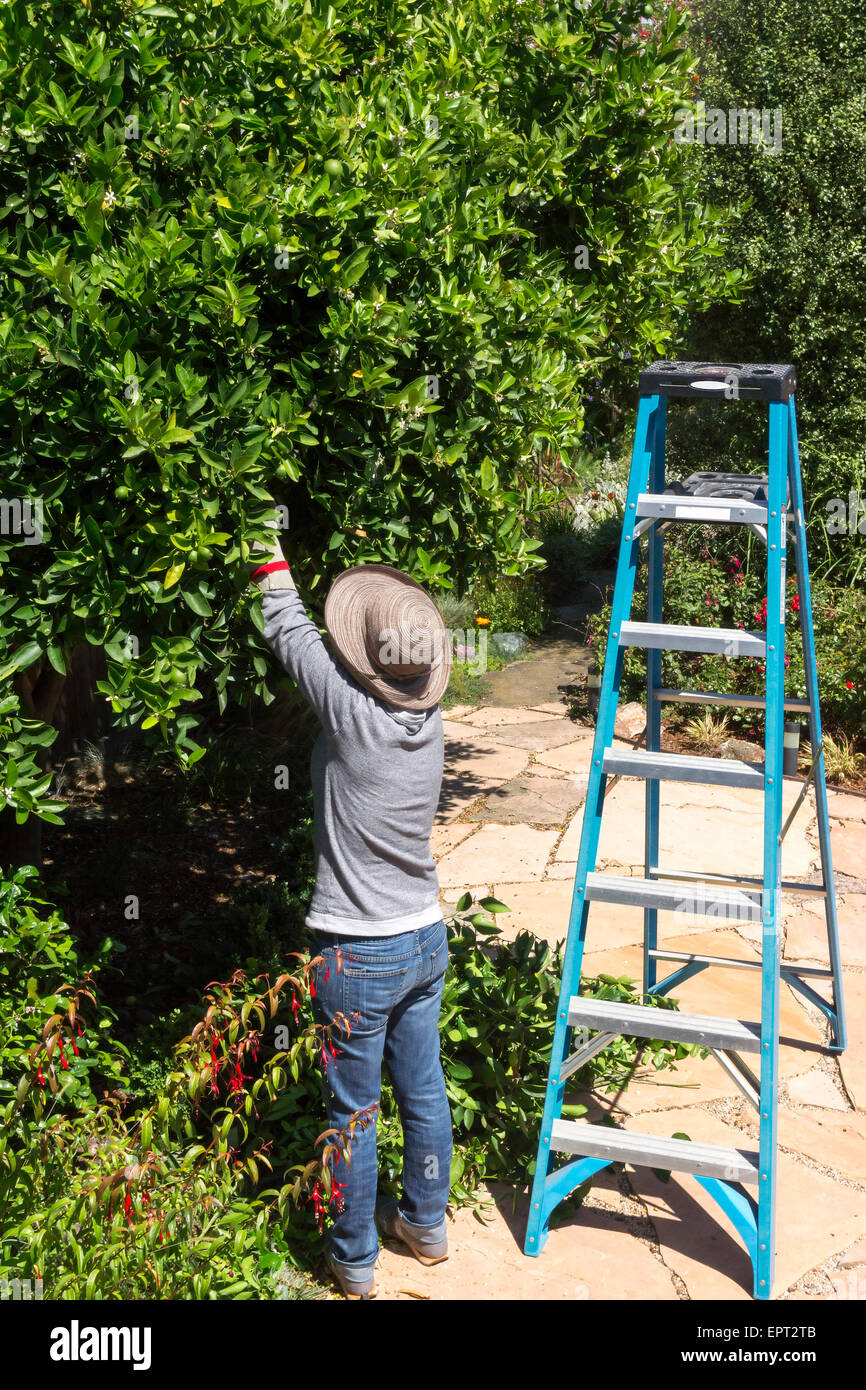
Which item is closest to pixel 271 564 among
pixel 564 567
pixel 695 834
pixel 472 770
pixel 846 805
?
pixel 695 834

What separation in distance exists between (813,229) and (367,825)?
7.31 metres

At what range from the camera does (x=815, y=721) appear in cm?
464

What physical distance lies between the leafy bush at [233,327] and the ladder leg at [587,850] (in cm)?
45

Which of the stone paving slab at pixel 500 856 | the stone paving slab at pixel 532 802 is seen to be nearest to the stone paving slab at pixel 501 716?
the stone paving slab at pixel 532 802

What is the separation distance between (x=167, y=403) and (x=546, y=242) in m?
3.31

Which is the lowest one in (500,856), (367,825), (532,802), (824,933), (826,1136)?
(826,1136)

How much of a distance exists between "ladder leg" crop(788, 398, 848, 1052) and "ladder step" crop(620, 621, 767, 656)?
0.67 metres

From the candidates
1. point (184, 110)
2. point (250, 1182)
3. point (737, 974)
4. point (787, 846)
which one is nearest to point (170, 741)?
point (250, 1182)

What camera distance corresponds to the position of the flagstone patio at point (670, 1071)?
367 cm

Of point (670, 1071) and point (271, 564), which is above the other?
point (271, 564)

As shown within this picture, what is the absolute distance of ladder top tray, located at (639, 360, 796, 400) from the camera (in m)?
3.62

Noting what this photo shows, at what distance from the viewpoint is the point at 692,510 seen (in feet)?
12.0

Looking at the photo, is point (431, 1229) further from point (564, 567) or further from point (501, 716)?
point (564, 567)

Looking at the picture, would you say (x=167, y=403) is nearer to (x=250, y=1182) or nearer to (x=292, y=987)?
(x=292, y=987)
